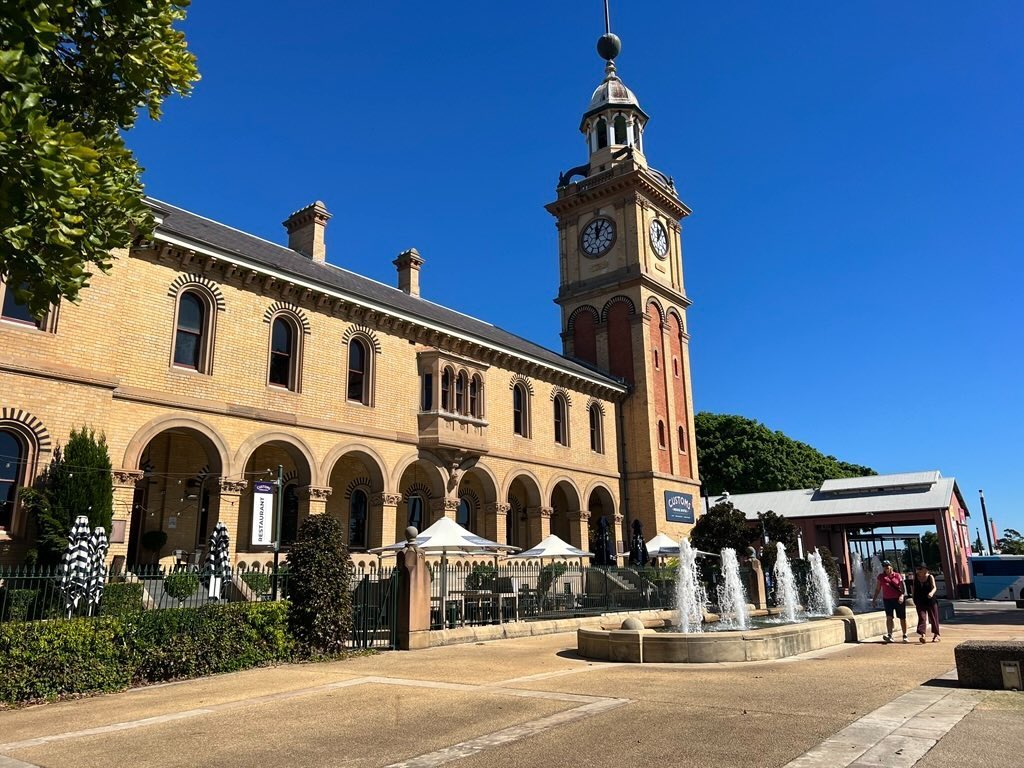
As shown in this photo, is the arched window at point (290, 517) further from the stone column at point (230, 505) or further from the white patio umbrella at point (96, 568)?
the white patio umbrella at point (96, 568)

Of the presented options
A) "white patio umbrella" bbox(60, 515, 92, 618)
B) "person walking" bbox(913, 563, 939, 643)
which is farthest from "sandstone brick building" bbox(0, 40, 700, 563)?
"person walking" bbox(913, 563, 939, 643)

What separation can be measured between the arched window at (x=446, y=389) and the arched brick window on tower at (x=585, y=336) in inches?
547

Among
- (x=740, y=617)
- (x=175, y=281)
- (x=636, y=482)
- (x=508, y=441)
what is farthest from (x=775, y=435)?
(x=175, y=281)

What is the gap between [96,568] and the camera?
13086mm

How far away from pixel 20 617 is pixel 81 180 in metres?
7.00

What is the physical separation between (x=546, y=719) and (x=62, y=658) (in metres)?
6.56

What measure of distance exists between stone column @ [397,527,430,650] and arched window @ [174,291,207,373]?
9479 mm

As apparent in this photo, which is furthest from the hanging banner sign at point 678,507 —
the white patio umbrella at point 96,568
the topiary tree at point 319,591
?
the white patio umbrella at point 96,568

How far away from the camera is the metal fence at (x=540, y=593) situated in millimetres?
17266

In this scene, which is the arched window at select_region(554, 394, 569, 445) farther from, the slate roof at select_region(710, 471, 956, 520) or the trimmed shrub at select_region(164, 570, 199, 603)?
the trimmed shrub at select_region(164, 570, 199, 603)

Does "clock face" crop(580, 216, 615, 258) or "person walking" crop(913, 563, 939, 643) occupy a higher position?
"clock face" crop(580, 216, 615, 258)

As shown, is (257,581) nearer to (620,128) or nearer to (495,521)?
(495,521)

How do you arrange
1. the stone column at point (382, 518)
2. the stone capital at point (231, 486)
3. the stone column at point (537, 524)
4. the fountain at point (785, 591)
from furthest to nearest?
the stone column at point (537, 524) → the stone column at point (382, 518) → the stone capital at point (231, 486) → the fountain at point (785, 591)

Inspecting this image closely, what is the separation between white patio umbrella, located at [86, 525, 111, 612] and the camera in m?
12.4
